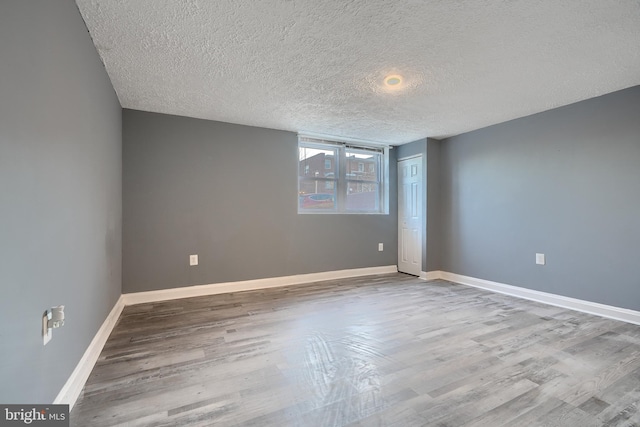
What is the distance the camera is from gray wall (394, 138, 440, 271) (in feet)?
14.7

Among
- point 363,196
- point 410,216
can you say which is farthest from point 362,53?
point 410,216

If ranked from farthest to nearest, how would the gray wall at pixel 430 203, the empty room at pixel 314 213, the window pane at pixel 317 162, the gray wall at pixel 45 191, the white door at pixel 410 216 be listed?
1. the white door at pixel 410 216
2. the gray wall at pixel 430 203
3. the window pane at pixel 317 162
4. the empty room at pixel 314 213
5. the gray wall at pixel 45 191

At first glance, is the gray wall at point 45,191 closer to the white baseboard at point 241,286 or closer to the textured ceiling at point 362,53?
the textured ceiling at point 362,53

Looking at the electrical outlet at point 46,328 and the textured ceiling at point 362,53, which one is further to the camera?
the textured ceiling at point 362,53

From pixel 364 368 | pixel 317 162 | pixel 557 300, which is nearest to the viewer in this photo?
pixel 364 368

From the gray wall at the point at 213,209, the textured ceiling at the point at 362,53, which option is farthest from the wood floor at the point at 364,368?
the textured ceiling at the point at 362,53

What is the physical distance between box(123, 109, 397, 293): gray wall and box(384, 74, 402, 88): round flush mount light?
1879 mm

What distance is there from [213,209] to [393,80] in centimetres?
262

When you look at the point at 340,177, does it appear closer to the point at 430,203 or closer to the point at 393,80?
the point at 430,203

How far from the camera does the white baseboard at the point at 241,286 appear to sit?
326 cm

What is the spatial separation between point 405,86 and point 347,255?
8.97 feet

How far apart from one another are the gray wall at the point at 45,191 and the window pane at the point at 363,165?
11.2 ft

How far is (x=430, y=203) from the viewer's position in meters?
4.52

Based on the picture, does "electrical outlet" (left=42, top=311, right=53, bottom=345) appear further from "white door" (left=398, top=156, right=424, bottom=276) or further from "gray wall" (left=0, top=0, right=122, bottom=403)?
"white door" (left=398, top=156, right=424, bottom=276)
